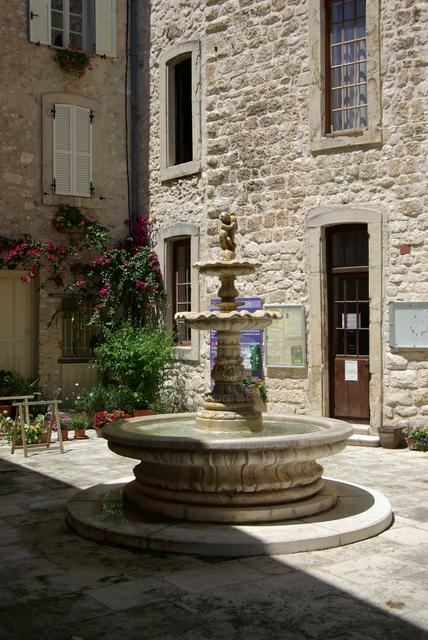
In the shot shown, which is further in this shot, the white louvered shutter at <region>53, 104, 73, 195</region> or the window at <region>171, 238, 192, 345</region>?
the white louvered shutter at <region>53, 104, 73, 195</region>

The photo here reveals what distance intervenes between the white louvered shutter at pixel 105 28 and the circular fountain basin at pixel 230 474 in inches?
352

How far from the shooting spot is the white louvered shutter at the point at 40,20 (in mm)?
12406

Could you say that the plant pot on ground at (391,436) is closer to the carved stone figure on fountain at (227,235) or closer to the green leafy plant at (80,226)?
the carved stone figure on fountain at (227,235)

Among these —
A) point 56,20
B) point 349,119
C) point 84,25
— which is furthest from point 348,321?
point 56,20

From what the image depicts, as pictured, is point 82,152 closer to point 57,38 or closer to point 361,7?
point 57,38

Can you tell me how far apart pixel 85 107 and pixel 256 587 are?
402 inches

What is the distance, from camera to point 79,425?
1124cm

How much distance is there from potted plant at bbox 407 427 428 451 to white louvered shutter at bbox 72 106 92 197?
6631 millimetres

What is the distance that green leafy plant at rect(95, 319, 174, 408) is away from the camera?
11.7 metres

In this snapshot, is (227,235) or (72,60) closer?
(227,235)

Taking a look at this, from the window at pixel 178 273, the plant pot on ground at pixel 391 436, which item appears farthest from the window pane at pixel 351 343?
the window at pixel 178 273

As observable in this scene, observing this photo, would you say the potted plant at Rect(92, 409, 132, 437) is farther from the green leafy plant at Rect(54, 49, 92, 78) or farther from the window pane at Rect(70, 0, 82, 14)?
the window pane at Rect(70, 0, 82, 14)

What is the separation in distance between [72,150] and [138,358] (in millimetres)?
3710

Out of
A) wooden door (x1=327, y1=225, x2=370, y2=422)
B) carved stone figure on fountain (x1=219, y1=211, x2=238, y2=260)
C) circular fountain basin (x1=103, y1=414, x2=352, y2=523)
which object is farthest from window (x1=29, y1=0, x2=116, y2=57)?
circular fountain basin (x1=103, y1=414, x2=352, y2=523)
